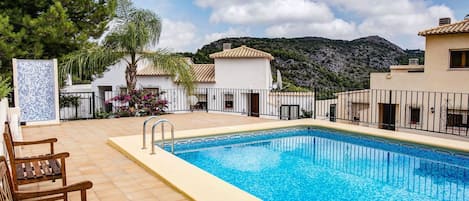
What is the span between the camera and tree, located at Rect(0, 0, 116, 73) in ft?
37.5

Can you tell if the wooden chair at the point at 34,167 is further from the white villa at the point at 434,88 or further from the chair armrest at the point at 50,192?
the white villa at the point at 434,88

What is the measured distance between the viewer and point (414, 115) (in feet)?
49.5

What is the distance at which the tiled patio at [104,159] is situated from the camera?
4.33 m

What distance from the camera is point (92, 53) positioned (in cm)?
1140

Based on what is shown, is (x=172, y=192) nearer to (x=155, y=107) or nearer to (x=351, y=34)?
(x=155, y=107)

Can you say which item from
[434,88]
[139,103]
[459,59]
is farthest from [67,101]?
[459,59]

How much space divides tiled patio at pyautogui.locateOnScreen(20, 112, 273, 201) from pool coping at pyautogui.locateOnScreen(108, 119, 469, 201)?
0.40 ft

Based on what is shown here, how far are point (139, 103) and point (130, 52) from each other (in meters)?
1.78

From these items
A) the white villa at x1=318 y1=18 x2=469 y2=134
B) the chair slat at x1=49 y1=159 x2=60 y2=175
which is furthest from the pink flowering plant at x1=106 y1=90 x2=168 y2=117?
the chair slat at x1=49 y1=159 x2=60 y2=175

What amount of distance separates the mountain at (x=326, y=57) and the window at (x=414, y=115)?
1762 centimetres

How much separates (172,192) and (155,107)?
8421mm

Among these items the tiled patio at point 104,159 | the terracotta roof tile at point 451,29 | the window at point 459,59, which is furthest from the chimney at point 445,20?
the tiled patio at point 104,159

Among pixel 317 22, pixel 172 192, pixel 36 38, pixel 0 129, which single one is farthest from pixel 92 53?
pixel 317 22

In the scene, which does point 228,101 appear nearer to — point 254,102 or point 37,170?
point 254,102
